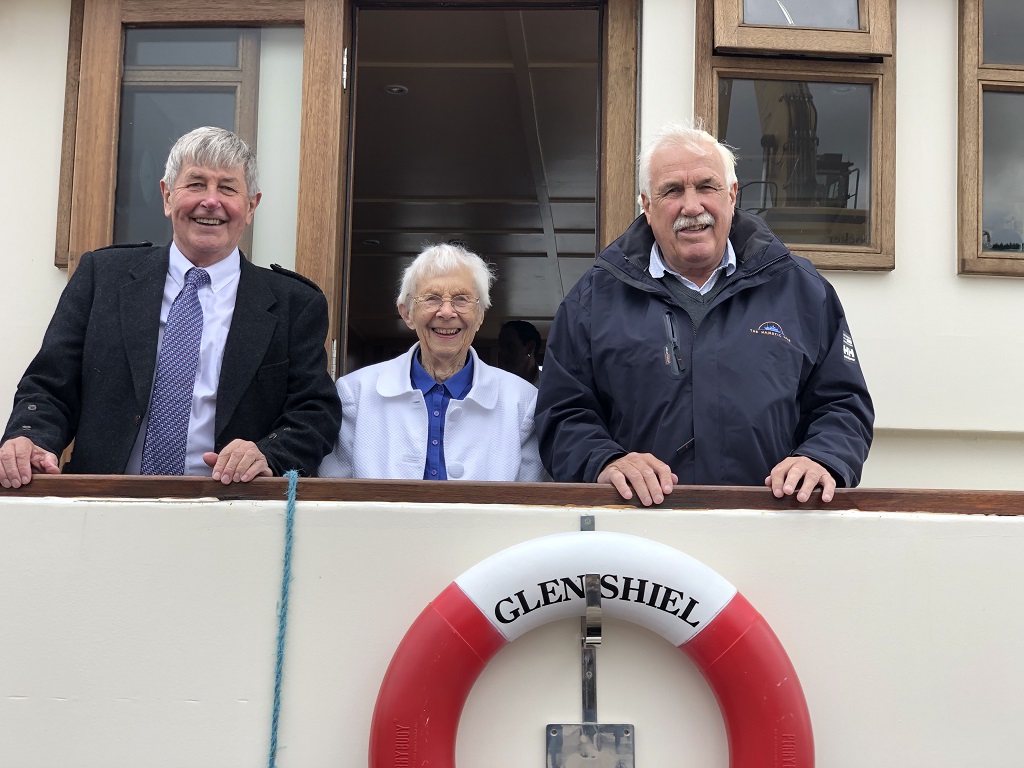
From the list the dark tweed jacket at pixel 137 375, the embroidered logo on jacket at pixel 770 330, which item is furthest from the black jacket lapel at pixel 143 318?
the embroidered logo on jacket at pixel 770 330

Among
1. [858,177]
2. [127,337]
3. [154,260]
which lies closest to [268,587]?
[127,337]

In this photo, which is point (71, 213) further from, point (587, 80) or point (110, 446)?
point (587, 80)

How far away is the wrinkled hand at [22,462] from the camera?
1.91 m

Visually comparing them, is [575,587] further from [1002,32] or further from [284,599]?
[1002,32]

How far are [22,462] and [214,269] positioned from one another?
21.4 inches

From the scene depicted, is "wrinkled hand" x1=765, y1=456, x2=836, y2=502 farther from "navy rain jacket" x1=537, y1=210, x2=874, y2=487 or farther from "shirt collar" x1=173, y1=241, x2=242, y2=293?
"shirt collar" x1=173, y1=241, x2=242, y2=293

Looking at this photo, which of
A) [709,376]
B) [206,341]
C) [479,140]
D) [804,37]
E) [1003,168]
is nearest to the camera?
[709,376]

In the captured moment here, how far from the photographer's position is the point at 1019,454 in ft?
9.46

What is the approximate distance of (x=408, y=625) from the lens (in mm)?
1870

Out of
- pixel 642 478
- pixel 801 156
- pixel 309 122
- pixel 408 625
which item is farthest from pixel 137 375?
pixel 801 156

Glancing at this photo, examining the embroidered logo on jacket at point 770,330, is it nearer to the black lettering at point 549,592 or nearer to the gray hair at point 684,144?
the gray hair at point 684,144

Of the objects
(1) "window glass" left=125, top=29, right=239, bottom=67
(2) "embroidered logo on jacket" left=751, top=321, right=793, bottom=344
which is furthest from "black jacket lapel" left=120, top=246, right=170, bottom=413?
(2) "embroidered logo on jacket" left=751, top=321, right=793, bottom=344

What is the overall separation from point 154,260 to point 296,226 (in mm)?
722

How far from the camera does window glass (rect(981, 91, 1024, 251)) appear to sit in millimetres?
2910
